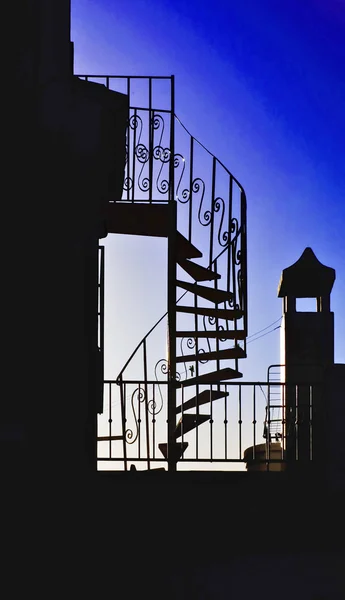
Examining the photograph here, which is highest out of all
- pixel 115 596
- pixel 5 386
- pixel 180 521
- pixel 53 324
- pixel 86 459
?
pixel 53 324

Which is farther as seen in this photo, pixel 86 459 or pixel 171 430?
pixel 171 430

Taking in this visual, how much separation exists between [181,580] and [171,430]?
154 cm

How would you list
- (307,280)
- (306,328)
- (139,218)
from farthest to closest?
(307,280) → (306,328) → (139,218)

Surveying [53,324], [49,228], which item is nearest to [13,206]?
[49,228]

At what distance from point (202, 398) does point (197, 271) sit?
1.48 meters

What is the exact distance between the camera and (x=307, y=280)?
9.78m

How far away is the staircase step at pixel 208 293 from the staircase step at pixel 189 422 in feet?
4.73

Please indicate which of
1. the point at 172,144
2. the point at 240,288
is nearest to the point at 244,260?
the point at 240,288

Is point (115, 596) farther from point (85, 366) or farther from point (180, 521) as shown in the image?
point (85, 366)

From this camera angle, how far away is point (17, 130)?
18.3ft

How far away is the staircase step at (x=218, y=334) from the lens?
8133 millimetres

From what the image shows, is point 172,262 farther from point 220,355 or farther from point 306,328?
point 306,328

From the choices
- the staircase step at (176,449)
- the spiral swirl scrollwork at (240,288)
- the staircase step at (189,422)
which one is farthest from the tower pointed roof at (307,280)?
the staircase step at (176,449)

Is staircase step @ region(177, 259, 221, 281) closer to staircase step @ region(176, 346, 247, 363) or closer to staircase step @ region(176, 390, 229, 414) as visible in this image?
staircase step @ region(176, 346, 247, 363)
